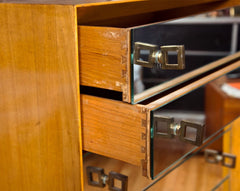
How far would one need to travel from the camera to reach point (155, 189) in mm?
817

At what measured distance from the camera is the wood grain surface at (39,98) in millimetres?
604

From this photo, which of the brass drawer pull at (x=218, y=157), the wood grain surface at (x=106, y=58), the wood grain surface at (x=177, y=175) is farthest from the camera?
the brass drawer pull at (x=218, y=157)

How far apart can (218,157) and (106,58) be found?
85 cm

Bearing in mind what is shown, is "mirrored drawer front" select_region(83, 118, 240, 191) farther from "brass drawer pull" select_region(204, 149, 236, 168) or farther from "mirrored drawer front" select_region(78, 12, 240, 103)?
"mirrored drawer front" select_region(78, 12, 240, 103)

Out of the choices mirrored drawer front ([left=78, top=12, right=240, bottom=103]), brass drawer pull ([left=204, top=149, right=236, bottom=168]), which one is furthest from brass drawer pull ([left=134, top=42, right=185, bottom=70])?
brass drawer pull ([left=204, top=149, right=236, bottom=168])

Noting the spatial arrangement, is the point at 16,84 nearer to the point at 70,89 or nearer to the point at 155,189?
the point at 70,89

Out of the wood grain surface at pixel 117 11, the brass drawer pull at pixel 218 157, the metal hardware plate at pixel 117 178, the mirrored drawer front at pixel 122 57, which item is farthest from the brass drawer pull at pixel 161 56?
the brass drawer pull at pixel 218 157

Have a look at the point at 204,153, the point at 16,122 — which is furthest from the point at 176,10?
the point at 16,122

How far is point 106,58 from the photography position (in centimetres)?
59

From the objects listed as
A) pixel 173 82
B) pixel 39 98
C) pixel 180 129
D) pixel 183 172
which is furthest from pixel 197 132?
pixel 183 172

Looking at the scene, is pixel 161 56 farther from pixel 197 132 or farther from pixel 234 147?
pixel 234 147

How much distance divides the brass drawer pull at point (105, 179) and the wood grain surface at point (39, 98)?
3 centimetres

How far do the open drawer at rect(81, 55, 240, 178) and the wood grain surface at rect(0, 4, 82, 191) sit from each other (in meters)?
0.03

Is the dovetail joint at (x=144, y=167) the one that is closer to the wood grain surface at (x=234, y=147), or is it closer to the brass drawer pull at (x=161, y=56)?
the brass drawer pull at (x=161, y=56)
